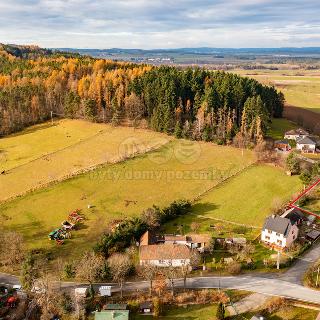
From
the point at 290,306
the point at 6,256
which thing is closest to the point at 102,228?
the point at 6,256

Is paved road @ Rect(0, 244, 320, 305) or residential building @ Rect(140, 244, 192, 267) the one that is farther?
residential building @ Rect(140, 244, 192, 267)

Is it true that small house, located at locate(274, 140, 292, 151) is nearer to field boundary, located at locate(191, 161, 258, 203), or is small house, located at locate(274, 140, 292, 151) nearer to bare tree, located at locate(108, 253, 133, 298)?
field boundary, located at locate(191, 161, 258, 203)

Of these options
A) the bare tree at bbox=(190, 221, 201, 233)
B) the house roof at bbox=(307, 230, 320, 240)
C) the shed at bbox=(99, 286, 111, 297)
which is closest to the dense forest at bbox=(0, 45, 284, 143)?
the house roof at bbox=(307, 230, 320, 240)

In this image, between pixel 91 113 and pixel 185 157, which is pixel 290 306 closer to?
pixel 185 157

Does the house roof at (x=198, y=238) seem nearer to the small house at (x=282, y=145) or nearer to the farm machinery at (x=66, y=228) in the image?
the farm machinery at (x=66, y=228)

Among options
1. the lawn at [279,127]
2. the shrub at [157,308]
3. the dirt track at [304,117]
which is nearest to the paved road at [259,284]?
the shrub at [157,308]

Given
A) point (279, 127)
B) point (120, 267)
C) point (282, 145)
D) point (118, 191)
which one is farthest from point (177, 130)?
point (120, 267)
